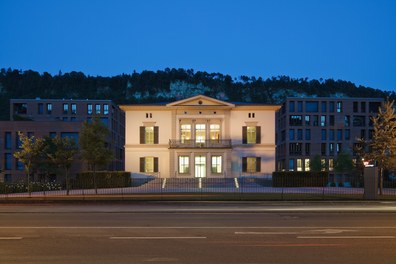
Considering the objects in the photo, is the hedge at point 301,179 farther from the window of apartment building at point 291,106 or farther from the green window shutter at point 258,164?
the window of apartment building at point 291,106

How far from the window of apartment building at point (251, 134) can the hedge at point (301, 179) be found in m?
10.8

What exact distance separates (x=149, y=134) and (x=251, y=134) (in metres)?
12.7

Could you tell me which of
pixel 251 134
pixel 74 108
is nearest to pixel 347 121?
pixel 251 134

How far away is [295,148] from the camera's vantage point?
318 feet

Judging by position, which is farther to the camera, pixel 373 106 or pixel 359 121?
pixel 373 106

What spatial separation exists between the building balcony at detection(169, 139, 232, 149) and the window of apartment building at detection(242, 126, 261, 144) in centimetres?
213

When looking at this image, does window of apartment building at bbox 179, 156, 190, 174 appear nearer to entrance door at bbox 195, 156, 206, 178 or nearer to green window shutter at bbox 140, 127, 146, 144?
entrance door at bbox 195, 156, 206, 178

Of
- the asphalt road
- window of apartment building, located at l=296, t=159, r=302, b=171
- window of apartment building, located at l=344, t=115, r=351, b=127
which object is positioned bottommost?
window of apartment building, located at l=296, t=159, r=302, b=171

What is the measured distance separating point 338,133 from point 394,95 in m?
56.9

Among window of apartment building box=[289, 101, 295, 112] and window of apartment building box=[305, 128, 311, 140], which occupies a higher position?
window of apartment building box=[289, 101, 295, 112]

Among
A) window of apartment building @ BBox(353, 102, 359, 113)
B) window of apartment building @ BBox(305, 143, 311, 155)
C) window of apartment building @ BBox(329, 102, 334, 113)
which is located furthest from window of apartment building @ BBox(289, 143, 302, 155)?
window of apartment building @ BBox(353, 102, 359, 113)

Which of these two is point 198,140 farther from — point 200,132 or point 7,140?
point 7,140

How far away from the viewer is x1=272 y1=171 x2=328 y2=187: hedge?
1763 inches

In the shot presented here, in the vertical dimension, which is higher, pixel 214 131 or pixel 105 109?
pixel 105 109
